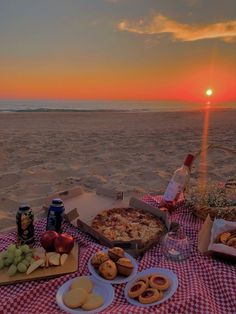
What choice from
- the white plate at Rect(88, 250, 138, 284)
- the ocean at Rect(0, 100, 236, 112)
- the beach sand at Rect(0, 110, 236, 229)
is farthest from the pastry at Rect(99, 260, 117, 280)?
the ocean at Rect(0, 100, 236, 112)

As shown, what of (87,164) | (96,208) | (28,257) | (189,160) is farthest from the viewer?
(87,164)

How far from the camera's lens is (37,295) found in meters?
1.79

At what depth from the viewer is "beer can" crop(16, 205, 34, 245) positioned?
2.14 m


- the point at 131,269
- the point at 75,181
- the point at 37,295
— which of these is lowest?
the point at 75,181

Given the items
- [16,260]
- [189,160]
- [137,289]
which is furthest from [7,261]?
[189,160]

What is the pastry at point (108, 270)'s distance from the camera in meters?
1.82

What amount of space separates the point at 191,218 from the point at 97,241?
2.85 feet

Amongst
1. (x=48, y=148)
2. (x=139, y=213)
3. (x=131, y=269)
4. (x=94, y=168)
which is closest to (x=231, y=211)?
(x=139, y=213)

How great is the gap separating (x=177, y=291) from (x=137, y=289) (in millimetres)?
211

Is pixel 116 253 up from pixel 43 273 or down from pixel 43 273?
Result: up

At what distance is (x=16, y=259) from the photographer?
6.34 feet

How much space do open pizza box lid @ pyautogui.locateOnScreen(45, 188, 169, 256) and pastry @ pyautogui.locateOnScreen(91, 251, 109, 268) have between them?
0.19 m

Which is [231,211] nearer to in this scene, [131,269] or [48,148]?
[131,269]

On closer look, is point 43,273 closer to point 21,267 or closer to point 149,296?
point 21,267
